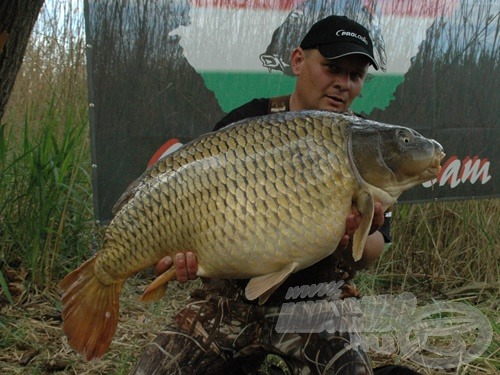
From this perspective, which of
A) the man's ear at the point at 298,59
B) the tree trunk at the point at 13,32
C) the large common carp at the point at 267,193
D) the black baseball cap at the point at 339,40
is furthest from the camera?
the man's ear at the point at 298,59

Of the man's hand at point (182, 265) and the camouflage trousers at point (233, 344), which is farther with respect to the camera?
the camouflage trousers at point (233, 344)

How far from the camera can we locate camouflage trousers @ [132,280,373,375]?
5.42ft

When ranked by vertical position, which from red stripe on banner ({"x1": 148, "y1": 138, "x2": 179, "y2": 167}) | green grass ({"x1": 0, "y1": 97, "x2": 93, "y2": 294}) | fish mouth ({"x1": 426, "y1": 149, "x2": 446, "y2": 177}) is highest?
fish mouth ({"x1": 426, "y1": 149, "x2": 446, "y2": 177})

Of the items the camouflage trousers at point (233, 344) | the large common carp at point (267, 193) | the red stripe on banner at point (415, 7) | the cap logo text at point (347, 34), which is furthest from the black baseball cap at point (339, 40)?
the red stripe on banner at point (415, 7)

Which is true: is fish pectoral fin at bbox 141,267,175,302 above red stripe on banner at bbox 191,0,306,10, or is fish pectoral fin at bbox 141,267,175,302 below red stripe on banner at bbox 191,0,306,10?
below

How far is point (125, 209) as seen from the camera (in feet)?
4.51

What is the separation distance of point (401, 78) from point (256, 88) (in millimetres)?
634

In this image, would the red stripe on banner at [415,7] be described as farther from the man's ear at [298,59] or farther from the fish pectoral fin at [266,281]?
the fish pectoral fin at [266,281]

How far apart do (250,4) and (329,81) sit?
89 centimetres

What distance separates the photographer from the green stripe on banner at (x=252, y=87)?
2607 mm

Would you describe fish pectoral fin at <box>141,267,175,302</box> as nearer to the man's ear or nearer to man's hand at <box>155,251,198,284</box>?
man's hand at <box>155,251,198,284</box>

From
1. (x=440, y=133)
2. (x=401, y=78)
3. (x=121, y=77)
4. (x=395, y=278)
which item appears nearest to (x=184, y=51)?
(x=121, y=77)

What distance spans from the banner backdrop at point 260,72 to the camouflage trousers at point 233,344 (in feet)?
2.73

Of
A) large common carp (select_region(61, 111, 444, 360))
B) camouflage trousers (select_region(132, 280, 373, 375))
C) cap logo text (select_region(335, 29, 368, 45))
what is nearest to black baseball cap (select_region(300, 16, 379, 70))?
cap logo text (select_region(335, 29, 368, 45))
